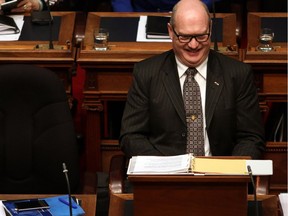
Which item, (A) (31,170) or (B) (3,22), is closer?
(A) (31,170)

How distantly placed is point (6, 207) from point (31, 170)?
49 cm

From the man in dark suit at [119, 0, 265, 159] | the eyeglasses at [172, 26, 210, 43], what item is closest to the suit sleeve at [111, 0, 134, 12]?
the man in dark suit at [119, 0, 265, 159]

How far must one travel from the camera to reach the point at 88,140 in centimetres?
379

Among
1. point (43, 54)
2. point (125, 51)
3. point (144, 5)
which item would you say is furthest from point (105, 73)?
point (144, 5)

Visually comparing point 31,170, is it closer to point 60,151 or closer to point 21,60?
point 60,151

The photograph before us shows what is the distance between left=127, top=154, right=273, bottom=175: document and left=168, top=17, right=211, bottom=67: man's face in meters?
0.69

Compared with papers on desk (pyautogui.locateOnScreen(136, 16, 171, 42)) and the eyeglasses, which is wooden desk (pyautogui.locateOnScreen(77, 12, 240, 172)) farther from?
the eyeglasses

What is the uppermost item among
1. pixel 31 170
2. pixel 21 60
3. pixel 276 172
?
pixel 21 60

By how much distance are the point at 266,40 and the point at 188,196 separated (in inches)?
56.5

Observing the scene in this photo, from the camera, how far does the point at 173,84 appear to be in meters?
3.12

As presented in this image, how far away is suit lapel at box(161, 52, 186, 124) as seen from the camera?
3.09 meters

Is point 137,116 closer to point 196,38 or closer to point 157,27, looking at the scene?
point 196,38

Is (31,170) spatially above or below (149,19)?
below

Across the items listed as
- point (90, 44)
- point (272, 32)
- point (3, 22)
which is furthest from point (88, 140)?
point (272, 32)
